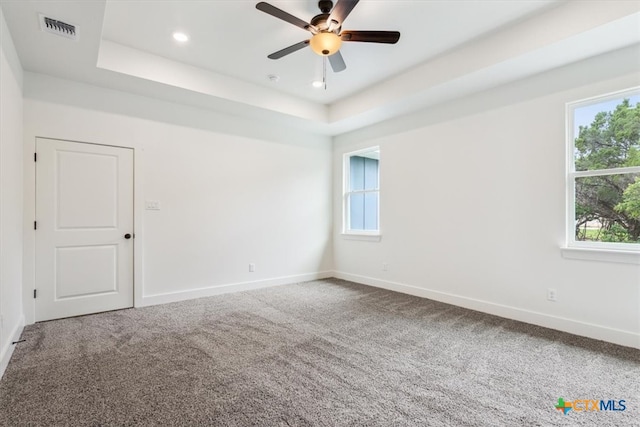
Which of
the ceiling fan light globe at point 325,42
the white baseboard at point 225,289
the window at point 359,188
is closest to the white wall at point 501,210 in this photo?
the window at point 359,188

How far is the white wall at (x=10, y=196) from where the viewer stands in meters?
2.43

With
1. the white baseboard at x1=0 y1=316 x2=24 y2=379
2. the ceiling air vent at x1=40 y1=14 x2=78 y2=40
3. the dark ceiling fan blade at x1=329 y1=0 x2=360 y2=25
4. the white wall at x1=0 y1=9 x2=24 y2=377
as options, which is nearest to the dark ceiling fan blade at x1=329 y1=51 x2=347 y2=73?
the dark ceiling fan blade at x1=329 y1=0 x2=360 y2=25

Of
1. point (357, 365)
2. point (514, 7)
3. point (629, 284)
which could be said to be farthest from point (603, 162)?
point (357, 365)

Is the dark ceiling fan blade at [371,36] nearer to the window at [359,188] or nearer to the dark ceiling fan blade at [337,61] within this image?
the dark ceiling fan blade at [337,61]

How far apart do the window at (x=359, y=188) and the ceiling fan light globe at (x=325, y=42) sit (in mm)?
2942

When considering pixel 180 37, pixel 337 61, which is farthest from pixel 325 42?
pixel 180 37

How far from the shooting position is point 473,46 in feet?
10.9

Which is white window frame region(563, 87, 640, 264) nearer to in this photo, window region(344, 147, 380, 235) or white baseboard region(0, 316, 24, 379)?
window region(344, 147, 380, 235)

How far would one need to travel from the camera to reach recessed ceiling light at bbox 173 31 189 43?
10.4ft

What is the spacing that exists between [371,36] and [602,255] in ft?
9.46

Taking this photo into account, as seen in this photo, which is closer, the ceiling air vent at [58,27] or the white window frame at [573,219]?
the ceiling air vent at [58,27]

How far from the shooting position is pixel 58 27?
260 cm

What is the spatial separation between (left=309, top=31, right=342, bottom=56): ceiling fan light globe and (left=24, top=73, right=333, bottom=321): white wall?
248 centimetres

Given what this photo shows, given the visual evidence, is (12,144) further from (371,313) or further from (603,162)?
(603,162)
